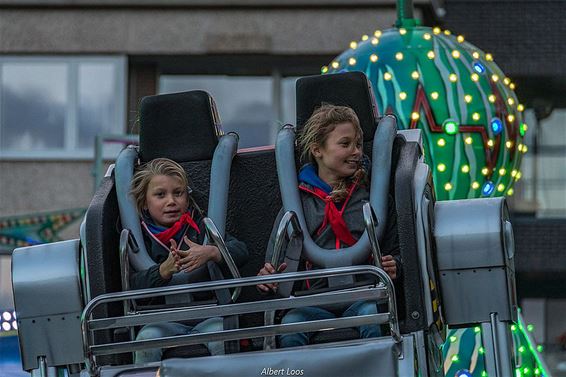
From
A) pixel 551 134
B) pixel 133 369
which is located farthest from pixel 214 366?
pixel 551 134

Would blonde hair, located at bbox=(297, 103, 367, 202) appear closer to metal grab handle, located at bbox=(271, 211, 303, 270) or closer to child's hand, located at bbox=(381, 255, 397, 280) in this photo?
metal grab handle, located at bbox=(271, 211, 303, 270)

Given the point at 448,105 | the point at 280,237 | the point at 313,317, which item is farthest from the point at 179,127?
the point at 448,105

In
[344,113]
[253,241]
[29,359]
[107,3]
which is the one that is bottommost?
[29,359]

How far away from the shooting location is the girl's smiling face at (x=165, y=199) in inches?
222

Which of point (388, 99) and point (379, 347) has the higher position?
point (388, 99)

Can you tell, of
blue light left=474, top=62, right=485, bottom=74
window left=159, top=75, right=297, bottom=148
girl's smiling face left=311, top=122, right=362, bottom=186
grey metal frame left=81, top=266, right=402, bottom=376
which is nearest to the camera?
A: grey metal frame left=81, top=266, right=402, bottom=376

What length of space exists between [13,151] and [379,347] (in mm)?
16887

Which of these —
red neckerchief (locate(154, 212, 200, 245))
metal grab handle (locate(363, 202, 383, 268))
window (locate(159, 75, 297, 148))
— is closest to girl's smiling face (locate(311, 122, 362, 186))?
metal grab handle (locate(363, 202, 383, 268))

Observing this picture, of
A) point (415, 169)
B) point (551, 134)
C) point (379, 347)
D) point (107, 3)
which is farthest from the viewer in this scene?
point (551, 134)

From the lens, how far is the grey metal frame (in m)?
4.88

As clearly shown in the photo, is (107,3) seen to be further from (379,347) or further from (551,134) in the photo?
(379,347)

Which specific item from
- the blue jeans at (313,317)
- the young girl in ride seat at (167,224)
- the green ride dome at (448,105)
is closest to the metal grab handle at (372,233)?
the blue jeans at (313,317)

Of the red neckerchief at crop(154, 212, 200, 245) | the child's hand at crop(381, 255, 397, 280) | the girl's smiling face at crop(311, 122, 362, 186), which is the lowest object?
the child's hand at crop(381, 255, 397, 280)

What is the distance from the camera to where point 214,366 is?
4914 mm
